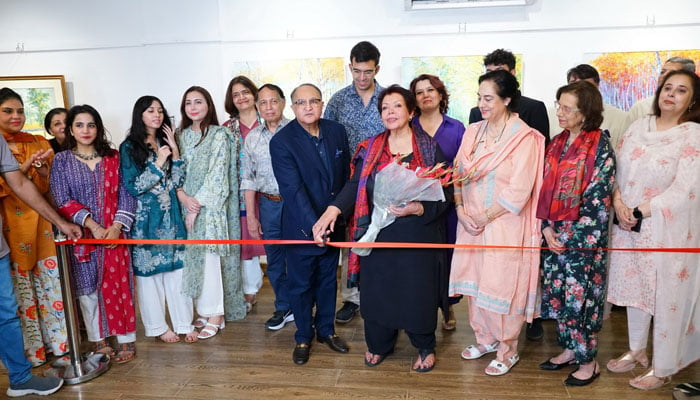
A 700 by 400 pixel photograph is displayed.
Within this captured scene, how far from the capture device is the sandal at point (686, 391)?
2.69m

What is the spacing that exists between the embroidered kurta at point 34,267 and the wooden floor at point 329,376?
205 mm

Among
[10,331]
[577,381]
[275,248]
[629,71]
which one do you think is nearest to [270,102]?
[275,248]

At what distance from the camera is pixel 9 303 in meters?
2.80

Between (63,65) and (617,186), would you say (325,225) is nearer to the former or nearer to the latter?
(617,186)

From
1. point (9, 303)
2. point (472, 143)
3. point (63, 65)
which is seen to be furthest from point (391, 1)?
point (9, 303)

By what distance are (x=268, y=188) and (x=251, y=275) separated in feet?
3.03

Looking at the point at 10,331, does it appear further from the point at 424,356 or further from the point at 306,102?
the point at 424,356

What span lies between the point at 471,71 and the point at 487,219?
2564 millimetres

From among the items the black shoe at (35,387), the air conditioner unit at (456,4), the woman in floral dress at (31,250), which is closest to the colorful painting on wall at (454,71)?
the air conditioner unit at (456,4)

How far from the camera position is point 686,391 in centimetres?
271

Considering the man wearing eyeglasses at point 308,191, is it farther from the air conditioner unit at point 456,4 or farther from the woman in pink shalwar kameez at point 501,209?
the air conditioner unit at point 456,4

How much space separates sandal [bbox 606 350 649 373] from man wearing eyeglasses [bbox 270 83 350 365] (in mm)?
1628

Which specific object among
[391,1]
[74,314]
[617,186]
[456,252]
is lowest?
[74,314]

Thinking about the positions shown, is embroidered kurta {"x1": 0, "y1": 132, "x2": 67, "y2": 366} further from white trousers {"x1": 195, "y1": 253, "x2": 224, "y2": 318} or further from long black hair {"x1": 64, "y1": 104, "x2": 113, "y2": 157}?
white trousers {"x1": 195, "y1": 253, "x2": 224, "y2": 318}
